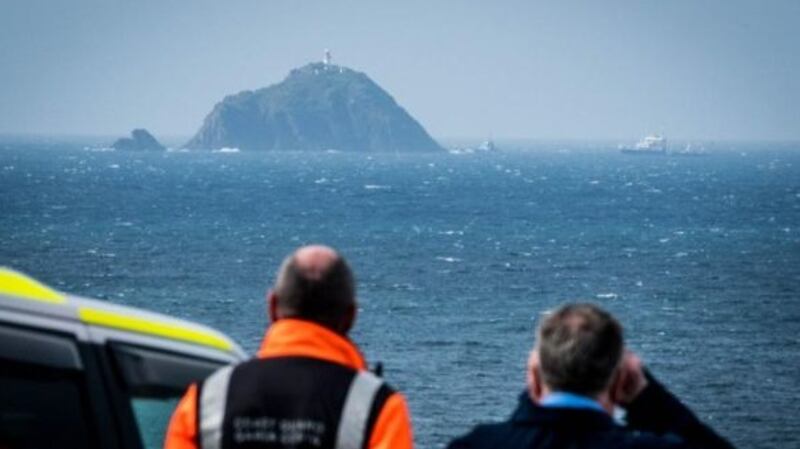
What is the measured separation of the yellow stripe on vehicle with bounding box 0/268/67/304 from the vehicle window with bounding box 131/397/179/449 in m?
0.33

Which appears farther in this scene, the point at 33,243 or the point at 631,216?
the point at 631,216

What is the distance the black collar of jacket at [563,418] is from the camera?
378 centimetres

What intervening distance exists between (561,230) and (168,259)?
4443cm

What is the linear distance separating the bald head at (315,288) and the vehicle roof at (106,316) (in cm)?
28

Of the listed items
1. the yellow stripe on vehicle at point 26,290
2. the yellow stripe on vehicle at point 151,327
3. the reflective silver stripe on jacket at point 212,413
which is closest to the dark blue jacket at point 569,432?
the reflective silver stripe on jacket at point 212,413

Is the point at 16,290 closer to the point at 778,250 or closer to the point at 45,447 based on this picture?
the point at 45,447

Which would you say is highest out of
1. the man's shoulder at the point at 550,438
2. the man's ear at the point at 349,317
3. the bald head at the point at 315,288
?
the bald head at the point at 315,288

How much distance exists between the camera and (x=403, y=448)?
12.9ft

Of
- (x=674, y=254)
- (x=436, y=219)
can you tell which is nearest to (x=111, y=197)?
(x=436, y=219)

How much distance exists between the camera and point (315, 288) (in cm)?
415

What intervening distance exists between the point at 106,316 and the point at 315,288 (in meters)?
0.52

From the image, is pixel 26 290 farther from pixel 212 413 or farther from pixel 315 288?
pixel 315 288

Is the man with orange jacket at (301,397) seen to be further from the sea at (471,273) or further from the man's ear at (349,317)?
the sea at (471,273)

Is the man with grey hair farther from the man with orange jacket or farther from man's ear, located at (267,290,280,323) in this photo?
man's ear, located at (267,290,280,323)
